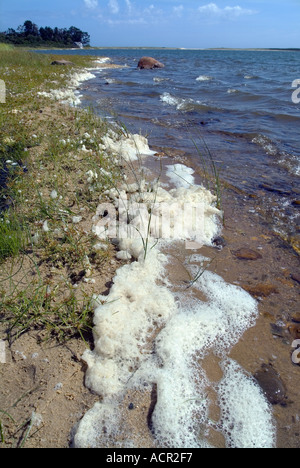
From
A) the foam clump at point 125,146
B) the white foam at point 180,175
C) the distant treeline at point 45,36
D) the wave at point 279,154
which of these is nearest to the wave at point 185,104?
the wave at point 279,154

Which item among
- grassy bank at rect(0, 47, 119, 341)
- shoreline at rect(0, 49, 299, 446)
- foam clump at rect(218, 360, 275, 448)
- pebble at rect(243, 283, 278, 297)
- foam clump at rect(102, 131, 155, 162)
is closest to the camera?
foam clump at rect(218, 360, 275, 448)

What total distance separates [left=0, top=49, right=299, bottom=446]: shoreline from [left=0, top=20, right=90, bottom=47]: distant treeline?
86.1 metres

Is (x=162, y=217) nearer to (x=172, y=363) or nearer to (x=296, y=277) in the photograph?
(x=296, y=277)

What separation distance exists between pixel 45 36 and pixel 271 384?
102854 millimetres

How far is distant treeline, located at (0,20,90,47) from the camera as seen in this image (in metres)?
75.8

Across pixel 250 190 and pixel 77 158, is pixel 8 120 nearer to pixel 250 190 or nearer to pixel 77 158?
pixel 77 158

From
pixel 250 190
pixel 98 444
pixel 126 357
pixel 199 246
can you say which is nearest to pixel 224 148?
pixel 250 190

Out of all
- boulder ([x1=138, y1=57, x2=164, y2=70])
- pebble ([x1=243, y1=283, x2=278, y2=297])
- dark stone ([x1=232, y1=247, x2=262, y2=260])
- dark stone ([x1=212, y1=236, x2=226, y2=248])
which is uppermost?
boulder ([x1=138, y1=57, x2=164, y2=70])

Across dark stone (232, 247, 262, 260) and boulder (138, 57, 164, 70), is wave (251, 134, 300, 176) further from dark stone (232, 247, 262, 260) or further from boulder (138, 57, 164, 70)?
boulder (138, 57, 164, 70)

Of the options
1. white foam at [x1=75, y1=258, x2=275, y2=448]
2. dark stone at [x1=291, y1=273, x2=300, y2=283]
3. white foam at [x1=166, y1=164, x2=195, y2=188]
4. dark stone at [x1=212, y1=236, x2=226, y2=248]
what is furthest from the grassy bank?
dark stone at [x1=291, y1=273, x2=300, y2=283]

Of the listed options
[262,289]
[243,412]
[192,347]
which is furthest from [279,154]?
[243,412]

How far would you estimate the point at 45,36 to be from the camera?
8419 cm

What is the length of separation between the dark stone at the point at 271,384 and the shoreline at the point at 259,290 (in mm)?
31

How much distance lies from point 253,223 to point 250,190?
0.99 metres
